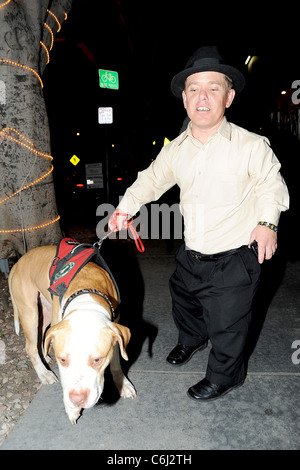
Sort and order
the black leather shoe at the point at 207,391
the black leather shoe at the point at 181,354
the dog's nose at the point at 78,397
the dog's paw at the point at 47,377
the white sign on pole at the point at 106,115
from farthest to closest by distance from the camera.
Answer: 1. the white sign on pole at the point at 106,115
2. the black leather shoe at the point at 181,354
3. the dog's paw at the point at 47,377
4. the black leather shoe at the point at 207,391
5. the dog's nose at the point at 78,397

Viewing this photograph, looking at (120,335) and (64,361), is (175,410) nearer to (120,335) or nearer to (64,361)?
(120,335)

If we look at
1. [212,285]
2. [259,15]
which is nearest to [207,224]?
[212,285]

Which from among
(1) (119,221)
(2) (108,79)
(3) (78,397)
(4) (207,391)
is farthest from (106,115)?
(3) (78,397)

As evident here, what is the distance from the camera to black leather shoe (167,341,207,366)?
3.16 m

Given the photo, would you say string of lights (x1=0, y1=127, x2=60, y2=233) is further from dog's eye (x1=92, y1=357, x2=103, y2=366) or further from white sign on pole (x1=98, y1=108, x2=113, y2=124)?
white sign on pole (x1=98, y1=108, x2=113, y2=124)

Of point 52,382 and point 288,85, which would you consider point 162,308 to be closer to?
point 52,382

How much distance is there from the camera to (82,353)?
6.18 feet

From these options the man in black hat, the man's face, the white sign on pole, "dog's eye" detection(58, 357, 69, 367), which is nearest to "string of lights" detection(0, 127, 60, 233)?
the man in black hat

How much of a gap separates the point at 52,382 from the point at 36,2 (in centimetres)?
466

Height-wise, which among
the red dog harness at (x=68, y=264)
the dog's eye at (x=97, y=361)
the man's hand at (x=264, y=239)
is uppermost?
the man's hand at (x=264, y=239)

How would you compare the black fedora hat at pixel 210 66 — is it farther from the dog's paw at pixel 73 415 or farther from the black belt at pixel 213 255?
the dog's paw at pixel 73 415

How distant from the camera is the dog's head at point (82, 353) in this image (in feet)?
6.04

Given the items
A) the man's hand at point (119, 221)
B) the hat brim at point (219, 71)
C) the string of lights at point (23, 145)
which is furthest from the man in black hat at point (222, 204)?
the string of lights at point (23, 145)

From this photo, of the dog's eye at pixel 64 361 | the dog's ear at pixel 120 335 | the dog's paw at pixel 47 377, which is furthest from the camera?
the dog's paw at pixel 47 377
